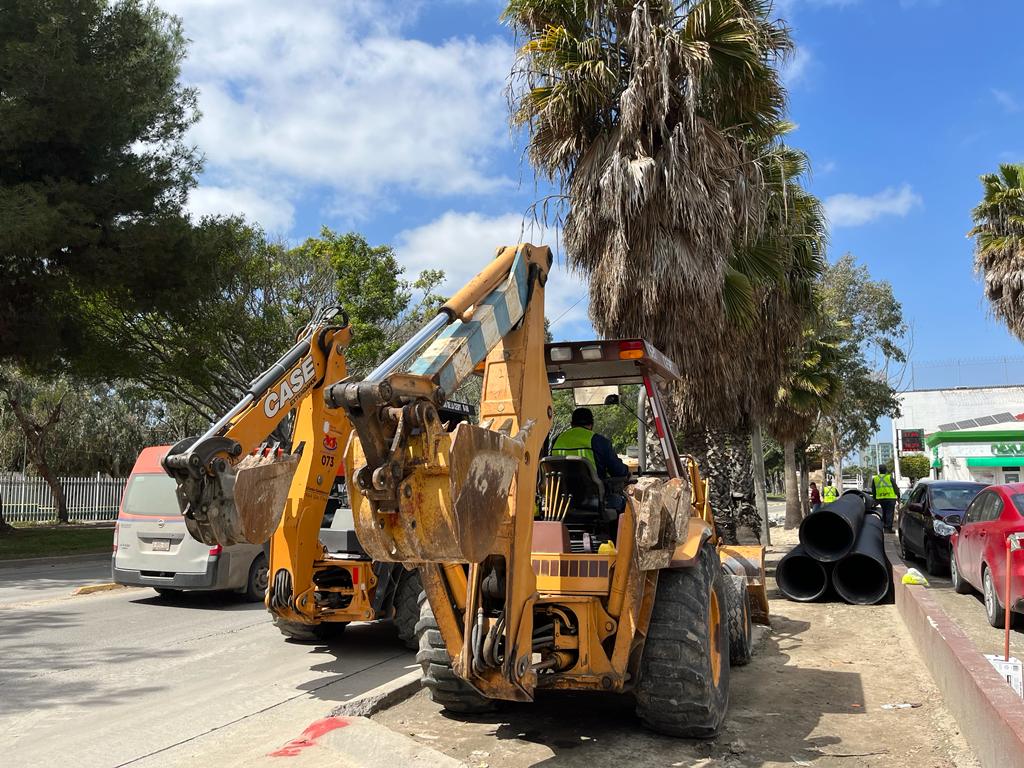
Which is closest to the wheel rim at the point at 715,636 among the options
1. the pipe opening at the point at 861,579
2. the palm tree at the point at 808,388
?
the pipe opening at the point at 861,579

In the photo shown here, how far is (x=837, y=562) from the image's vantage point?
11391mm

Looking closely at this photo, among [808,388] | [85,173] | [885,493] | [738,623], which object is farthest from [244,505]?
[808,388]

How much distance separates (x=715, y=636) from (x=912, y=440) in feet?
189

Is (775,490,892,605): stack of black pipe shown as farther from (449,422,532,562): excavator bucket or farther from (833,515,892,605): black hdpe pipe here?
(449,422,532,562): excavator bucket

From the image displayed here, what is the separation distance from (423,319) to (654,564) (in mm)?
25757

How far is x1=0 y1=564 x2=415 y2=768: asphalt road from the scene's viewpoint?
5.56 meters

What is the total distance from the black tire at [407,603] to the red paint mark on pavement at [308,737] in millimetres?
2960

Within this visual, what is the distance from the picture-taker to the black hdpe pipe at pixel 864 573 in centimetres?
1130

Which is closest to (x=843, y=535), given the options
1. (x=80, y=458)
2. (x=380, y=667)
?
(x=380, y=667)

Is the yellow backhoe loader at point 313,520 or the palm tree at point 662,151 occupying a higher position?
the palm tree at point 662,151

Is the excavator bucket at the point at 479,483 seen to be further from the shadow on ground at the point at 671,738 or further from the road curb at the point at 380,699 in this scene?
the road curb at the point at 380,699

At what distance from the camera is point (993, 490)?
10.7m

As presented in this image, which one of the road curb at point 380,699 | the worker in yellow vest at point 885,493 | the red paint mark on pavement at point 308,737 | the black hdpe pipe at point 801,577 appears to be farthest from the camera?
the worker in yellow vest at point 885,493

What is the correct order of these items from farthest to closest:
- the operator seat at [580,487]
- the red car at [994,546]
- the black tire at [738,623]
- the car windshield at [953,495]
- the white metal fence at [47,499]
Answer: the white metal fence at [47,499]
the car windshield at [953,495]
the red car at [994,546]
the black tire at [738,623]
the operator seat at [580,487]
